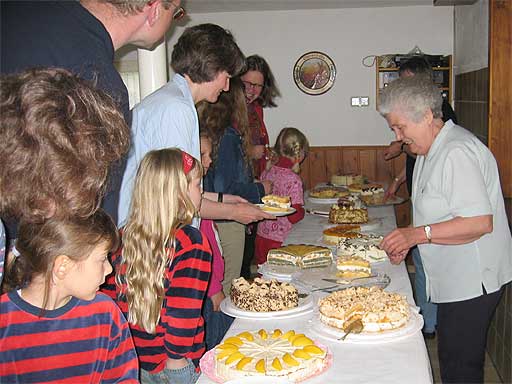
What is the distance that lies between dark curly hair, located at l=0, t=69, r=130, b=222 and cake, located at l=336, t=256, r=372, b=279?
1462 millimetres

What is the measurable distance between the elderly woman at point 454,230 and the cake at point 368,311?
568 mm

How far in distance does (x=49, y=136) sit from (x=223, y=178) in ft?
7.20

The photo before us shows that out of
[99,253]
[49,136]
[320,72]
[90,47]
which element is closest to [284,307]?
[99,253]

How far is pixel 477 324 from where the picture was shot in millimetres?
2352

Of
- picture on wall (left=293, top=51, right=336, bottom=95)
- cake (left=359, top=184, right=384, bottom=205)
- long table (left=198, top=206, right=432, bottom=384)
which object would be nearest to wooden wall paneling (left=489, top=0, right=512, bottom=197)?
cake (left=359, top=184, right=384, bottom=205)

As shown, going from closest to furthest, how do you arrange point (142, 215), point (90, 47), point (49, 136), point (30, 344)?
point (49, 136), point (30, 344), point (90, 47), point (142, 215)

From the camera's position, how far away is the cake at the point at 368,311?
1.71 meters

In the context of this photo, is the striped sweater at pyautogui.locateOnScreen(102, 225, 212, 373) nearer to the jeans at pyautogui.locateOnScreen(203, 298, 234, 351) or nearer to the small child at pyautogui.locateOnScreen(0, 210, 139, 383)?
the small child at pyautogui.locateOnScreen(0, 210, 139, 383)

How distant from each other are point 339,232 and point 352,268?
711 millimetres

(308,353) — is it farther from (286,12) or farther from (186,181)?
(286,12)

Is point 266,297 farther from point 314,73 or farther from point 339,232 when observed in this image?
point 314,73

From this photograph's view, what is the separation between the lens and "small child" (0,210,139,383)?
120 cm

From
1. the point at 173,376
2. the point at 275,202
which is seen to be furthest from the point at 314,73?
the point at 173,376

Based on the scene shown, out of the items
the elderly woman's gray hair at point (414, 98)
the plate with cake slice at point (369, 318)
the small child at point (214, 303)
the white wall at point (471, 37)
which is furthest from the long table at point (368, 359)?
the white wall at point (471, 37)
